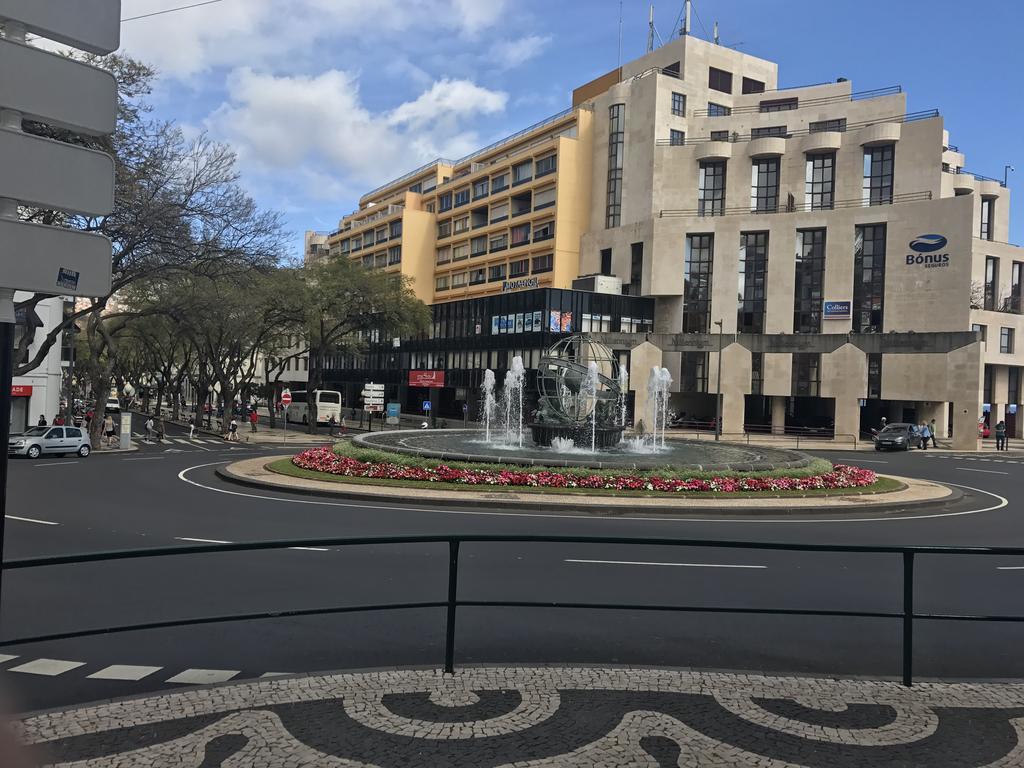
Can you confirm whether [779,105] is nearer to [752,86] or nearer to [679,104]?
[752,86]

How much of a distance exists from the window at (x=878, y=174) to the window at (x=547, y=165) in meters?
25.4

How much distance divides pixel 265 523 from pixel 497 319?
5204 cm

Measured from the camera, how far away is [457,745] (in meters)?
4.00

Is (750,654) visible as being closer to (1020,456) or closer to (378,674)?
(378,674)

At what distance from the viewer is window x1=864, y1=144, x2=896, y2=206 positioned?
187 feet

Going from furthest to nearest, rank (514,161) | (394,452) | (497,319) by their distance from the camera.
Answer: (514,161) < (497,319) < (394,452)

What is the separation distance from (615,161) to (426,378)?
1069 inches

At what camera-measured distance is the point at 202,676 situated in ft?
17.5

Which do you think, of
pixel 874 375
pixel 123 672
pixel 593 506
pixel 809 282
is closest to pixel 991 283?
pixel 809 282

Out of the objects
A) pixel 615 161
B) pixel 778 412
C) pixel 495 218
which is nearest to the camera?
pixel 778 412

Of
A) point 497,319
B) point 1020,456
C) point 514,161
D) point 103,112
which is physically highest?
point 514,161

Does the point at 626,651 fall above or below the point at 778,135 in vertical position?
below

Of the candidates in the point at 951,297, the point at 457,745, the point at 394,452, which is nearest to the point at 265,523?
the point at 394,452

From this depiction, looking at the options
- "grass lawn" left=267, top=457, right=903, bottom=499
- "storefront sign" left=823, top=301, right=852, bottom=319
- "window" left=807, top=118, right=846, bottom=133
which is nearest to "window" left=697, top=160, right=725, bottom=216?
"window" left=807, top=118, right=846, bottom=133
